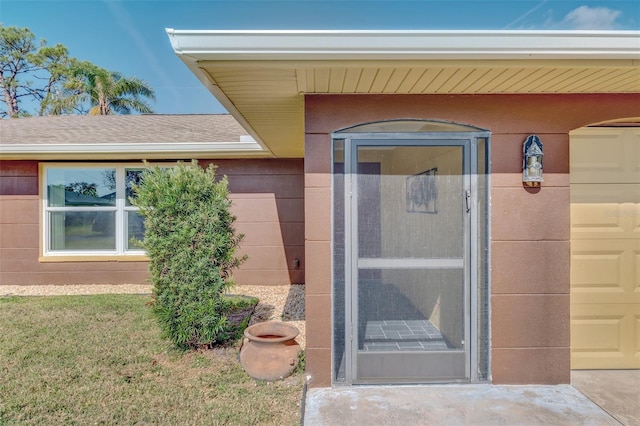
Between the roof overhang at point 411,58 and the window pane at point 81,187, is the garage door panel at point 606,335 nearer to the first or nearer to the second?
the roof overhang at point 411,58

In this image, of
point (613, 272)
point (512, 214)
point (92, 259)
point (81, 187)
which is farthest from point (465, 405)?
point (81, 187)

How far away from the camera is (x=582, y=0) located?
697 cm

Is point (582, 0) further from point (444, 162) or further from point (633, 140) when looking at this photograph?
point (444, 162)

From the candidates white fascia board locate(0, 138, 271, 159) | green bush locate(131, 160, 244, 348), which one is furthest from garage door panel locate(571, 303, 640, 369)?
white fascia board locate(0, 138, 271, 159)

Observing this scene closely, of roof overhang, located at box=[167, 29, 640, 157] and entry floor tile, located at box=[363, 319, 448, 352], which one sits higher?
roof overhang, located at box=[167, 29, 640, 157]

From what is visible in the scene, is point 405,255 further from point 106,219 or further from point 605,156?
point 106,219

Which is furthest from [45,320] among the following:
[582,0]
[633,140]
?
[582,0]

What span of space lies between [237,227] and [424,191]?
4.37 metres

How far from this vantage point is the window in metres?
6.55

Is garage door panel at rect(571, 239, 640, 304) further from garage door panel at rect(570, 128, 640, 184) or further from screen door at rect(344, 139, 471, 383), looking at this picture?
screen door at rect(344, 139, 471, 383)

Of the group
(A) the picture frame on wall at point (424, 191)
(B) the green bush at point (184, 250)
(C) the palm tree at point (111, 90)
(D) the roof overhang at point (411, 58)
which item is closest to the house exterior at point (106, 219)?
(B) the green bush at point (184, 250)

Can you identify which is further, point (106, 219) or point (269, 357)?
point (106, 219)

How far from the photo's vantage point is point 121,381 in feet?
9.84

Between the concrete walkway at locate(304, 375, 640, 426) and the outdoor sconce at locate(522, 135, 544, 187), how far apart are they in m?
1.64
